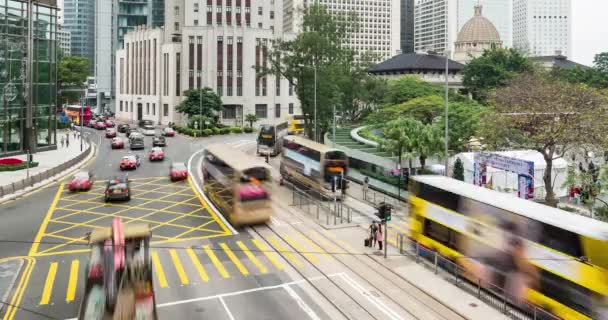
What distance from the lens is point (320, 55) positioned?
6131cm

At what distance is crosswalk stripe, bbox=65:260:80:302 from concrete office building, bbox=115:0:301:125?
3146 inches

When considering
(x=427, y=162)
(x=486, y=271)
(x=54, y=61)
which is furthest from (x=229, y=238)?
(x=54, y=61)

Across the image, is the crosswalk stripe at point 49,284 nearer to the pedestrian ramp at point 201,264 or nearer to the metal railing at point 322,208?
the pedestrian ramp at point 201,264

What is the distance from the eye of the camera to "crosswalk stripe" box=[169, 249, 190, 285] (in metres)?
21.9

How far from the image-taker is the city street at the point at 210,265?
19250 millimetres

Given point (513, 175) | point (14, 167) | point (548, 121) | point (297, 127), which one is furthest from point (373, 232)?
point (297, 127)

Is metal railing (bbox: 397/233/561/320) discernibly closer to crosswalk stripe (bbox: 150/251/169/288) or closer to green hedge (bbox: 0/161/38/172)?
crosswalk stripe (bbox: 150/251/169/288)

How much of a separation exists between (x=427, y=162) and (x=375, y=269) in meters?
25.4

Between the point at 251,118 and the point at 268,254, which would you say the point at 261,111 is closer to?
the point at 251,118

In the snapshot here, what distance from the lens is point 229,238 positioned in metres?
28.1

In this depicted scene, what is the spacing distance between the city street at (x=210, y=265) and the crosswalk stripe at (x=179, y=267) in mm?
45

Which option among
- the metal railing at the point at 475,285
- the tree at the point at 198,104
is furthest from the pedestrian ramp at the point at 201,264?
the tree at the point at 198,104

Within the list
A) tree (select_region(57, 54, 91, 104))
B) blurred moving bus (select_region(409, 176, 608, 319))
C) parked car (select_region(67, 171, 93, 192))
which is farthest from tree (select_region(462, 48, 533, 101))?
blurred moving bus (select_region(409, 176, 608, 319))

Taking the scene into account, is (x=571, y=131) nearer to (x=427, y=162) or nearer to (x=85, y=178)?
(x=427, y=162)
